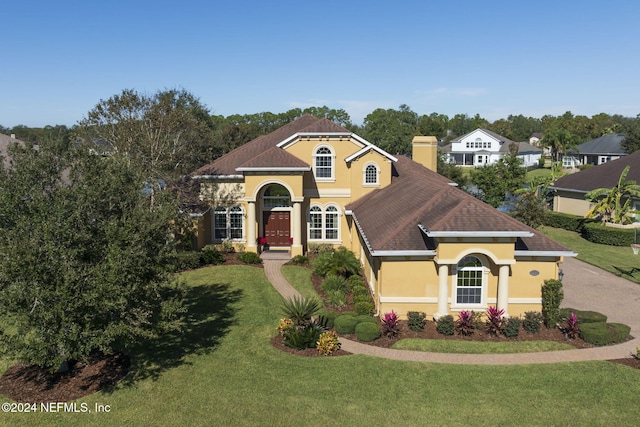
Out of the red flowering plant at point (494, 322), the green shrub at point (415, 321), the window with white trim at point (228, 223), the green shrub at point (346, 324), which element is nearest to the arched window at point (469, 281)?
the red flowering plant at point (494, 322)

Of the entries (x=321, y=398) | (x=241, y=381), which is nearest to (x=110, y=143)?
(x=241, y=381)

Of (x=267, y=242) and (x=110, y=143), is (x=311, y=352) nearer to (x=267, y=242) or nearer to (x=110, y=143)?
(x=267, y=242)

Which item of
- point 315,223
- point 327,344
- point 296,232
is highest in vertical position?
point 315,223

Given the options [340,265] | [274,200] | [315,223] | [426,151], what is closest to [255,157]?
[274,200]

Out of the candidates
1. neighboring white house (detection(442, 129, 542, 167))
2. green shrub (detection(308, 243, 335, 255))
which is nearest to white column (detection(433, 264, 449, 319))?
green shrub (detection(308, 243, 335, 255))

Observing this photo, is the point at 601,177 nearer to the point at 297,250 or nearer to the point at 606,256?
the point at 606,256

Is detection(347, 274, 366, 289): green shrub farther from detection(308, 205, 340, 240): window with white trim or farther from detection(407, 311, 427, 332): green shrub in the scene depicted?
detection(308, 205, 340, 240): window with white trim
